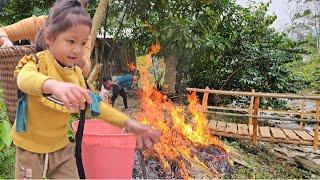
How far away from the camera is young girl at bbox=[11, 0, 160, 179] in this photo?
1828 mm

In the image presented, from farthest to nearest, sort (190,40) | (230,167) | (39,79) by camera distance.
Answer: (190,40) → (230,167) → (39,79)

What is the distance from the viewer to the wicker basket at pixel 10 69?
2.85 meters

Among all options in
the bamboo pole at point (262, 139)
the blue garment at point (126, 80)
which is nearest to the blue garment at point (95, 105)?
the bamboo pole at point (262, 139)

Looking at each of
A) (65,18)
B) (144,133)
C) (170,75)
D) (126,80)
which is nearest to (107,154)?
(144,133)

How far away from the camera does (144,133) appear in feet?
6.40

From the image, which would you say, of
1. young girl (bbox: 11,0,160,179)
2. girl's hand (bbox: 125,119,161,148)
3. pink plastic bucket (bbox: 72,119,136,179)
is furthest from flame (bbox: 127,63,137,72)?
girl's hand (bbox: 125,119,161,148)

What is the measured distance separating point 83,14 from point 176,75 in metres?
9.05

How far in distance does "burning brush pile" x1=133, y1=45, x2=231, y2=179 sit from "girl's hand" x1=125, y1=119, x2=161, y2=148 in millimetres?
1913

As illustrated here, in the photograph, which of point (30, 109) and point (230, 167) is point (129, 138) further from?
point (230, 167)

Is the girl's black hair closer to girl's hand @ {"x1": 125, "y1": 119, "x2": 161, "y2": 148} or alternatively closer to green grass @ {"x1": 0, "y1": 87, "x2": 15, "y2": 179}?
girl's hand @ {"x1": 125, "y1": 119, "x2": 161, "y2": 148}

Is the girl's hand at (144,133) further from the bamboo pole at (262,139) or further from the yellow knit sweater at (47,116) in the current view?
the bamboo pole at (262,139)

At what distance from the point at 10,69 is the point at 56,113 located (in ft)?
3.83

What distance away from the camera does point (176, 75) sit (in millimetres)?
10891

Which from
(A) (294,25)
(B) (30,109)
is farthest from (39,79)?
(A) (294,25)
